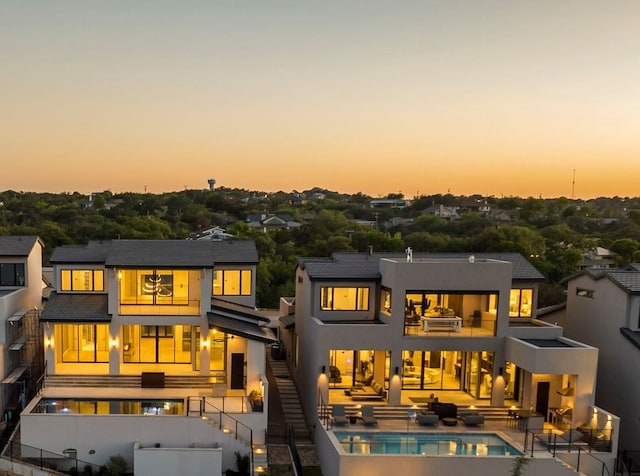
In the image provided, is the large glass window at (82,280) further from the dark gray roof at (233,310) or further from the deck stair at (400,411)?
the deck stair at (400,411)

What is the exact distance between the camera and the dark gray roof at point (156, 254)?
796 inches

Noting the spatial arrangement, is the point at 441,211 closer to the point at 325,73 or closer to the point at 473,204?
the point at 473,204

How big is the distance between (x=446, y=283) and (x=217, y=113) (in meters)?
27.8

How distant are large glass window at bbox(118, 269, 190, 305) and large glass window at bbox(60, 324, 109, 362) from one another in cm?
190

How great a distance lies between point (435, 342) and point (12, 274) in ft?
66.8

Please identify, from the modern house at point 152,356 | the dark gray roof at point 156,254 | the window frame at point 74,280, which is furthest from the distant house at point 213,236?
the modern house at point 152,356

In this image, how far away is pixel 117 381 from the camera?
63.1ft

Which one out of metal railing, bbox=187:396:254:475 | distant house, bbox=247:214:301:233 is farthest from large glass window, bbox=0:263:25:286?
distant house, bbox=247:214:301:233

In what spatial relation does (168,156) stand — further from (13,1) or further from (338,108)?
(13,1)

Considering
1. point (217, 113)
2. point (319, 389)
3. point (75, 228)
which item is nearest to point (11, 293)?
point (319, 389)

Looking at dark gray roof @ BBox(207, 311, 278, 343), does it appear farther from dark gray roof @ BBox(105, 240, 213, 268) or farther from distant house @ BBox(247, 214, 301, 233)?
distant house @ BBox(247, 214, 301, 233)

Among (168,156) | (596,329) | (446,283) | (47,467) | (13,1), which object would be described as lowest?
(47,467)

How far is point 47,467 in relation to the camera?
15.8m

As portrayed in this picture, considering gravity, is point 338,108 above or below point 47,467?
above
